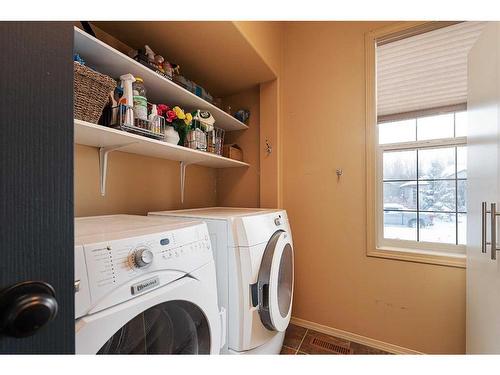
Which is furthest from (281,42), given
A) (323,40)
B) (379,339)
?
(379,339)

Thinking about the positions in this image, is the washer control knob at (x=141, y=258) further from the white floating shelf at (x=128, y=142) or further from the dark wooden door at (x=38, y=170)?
the white floating shelf at (x=128, y=142)

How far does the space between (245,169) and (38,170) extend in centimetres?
181

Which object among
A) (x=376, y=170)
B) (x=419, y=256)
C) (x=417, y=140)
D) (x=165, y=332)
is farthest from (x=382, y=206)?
(x=165, y=332)

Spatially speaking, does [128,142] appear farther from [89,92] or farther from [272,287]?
[272,287]

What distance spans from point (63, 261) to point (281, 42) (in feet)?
7.38

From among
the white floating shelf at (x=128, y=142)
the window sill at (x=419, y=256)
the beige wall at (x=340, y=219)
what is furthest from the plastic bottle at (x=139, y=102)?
the window sill at (x=419, y=256)

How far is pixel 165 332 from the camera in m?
0.81

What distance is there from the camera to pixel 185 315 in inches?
33.0

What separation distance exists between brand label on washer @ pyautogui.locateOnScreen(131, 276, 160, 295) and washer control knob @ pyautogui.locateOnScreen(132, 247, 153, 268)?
0.16 ft

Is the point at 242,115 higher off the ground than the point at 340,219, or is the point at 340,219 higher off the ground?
the point at 242,115

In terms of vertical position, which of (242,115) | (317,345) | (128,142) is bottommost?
(317,345)

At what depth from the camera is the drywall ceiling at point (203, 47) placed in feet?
4.17

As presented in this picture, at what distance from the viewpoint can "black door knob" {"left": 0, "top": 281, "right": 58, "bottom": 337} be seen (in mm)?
288

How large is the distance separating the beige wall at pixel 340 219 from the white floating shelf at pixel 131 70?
0.77 metres
